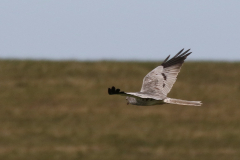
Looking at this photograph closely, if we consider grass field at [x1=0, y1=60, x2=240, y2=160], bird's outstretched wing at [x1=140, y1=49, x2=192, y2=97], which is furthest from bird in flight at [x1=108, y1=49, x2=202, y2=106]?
grass field at [x1=0, y1=60, x2=240, y2=160]

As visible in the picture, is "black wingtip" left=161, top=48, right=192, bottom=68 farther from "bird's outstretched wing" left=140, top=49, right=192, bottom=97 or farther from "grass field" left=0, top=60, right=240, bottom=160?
"grass field" left=0, top=60, right=240, bottom=160

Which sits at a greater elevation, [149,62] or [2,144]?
[149,62]

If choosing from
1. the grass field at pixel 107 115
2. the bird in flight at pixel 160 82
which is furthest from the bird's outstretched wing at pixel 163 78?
the grass field at pixel 107 115

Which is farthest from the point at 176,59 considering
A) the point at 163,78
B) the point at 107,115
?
the point at 107,115

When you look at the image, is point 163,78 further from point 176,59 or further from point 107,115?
point 107,115

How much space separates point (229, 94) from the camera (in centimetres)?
3228

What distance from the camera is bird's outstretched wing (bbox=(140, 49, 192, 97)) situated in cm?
1045

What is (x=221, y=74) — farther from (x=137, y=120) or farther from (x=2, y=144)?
(x=2, y=144)

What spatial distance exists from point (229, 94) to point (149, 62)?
16.1ft

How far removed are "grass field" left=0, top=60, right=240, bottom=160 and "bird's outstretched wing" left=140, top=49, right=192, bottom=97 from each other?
1604 centimetres

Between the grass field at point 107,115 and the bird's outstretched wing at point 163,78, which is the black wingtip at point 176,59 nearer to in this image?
the bird's outstretched wing at point 163,78

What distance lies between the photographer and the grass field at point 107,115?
91.1ft

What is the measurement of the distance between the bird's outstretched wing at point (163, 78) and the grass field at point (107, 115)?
1604cm
